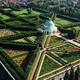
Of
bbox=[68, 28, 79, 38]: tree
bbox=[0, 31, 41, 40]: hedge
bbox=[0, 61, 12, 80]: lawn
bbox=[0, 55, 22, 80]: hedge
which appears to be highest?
bbox=[68, 28, 79, 38]: tree

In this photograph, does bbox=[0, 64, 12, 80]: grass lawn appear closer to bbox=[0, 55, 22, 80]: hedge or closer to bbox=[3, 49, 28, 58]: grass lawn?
bbox=[0, 55, 22, 80]: hedge

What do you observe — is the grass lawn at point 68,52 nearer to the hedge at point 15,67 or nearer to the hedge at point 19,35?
the hedge at point 19,35

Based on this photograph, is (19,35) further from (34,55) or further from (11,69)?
(11,69)

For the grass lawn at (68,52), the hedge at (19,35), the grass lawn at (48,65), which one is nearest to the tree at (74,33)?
the grass lawn at (68,52)

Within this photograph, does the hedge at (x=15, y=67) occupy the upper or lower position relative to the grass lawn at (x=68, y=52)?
upper

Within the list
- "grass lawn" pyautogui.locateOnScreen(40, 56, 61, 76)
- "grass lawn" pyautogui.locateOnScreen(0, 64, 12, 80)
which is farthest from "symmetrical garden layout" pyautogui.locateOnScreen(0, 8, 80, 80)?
"grass lawn" pyautogui.locateOnScreen(0, 64, 12, 80)

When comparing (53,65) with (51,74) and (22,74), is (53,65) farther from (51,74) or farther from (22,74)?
(22,74)

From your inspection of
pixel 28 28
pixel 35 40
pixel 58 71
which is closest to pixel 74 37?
pixel 35 40

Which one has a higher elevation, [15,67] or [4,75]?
[15,67]

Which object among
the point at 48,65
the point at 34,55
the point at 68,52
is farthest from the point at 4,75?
the point at 68,52
